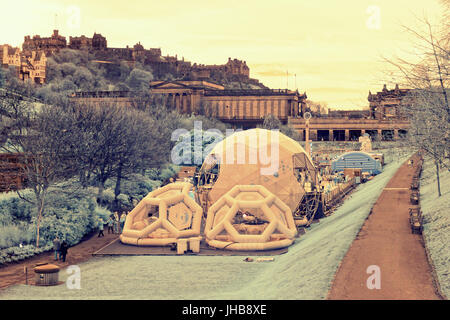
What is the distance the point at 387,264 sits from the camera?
21.8m

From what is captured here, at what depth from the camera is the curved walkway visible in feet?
60.9

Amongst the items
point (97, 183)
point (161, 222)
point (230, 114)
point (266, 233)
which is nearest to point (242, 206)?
point (266, 233)

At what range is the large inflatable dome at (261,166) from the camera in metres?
37.3

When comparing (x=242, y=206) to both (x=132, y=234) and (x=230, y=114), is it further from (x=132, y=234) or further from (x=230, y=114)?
(x=230, y=114)

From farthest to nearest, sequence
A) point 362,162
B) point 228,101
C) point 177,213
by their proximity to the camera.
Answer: point 228,101
point 362,162
point 177,213

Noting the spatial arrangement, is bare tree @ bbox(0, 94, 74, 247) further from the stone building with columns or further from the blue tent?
the stone building with columns

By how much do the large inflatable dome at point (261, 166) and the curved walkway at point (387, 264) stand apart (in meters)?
6.61

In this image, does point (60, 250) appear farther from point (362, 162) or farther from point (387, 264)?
point (362, 162)

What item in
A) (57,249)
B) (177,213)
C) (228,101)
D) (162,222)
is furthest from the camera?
(228,101)

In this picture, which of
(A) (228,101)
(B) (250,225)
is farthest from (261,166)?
(A) (228,101)

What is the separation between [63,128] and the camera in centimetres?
4781

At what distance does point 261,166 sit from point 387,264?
16.4 meters

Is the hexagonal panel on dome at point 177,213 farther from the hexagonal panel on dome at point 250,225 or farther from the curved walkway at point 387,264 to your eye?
the curved walkway at point 387,264

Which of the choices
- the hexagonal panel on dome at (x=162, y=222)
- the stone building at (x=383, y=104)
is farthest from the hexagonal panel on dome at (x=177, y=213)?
the stone building at (x=383, y=104)
